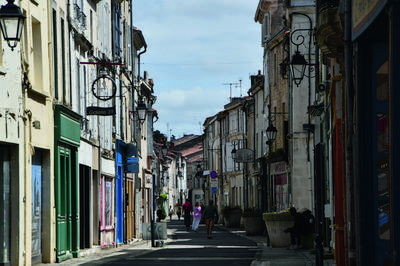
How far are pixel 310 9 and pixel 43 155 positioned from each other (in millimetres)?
16494

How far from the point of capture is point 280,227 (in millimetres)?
26328

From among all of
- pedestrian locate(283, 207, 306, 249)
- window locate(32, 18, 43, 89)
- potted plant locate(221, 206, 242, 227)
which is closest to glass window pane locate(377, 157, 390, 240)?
window locate(32, 18, 43, 89)

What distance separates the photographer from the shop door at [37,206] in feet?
62.5

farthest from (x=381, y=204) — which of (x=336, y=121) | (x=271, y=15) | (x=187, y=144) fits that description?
(x=187, y=144)

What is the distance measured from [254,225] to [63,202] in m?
18.4

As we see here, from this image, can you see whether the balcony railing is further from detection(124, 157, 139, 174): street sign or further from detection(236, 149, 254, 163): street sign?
detection(236, 149, 254, 163): street sign

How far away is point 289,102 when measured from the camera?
1455 inches

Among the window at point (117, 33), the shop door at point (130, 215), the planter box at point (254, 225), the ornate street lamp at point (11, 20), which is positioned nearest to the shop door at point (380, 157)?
the ornate street lamp at point (11, 20)

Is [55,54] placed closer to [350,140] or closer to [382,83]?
[350,140]

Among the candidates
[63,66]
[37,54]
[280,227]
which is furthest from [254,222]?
[37,54]

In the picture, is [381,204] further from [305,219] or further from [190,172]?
[190,172]

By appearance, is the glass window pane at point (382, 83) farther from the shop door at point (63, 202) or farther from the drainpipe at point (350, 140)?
the shop door at point (63, 202)

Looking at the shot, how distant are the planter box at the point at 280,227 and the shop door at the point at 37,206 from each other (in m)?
8.94

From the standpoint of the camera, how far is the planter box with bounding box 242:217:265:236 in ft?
129
